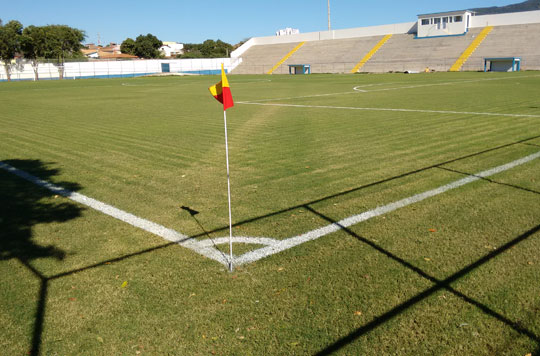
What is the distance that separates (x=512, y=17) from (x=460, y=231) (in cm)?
6632

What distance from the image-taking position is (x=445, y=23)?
204ft

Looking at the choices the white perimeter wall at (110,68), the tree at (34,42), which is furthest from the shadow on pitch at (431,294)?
the tree at (34,42)

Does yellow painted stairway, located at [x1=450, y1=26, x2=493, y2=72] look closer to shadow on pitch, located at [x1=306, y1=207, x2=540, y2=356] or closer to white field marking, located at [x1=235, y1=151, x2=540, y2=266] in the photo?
white field marking, located at [x1=235, y1=151, x2=540, y2=266]

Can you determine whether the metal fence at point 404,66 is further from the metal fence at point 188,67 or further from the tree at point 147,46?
the tree at point 147,46

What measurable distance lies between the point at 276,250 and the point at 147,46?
135m

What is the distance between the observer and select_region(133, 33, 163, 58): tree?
127875 millimetres

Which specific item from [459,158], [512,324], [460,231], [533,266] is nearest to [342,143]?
[459,158]

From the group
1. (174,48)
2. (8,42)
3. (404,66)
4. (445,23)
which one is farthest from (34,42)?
(174,48)

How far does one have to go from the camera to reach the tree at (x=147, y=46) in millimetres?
127875

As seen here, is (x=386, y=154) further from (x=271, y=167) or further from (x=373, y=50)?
(x=373, y=50)

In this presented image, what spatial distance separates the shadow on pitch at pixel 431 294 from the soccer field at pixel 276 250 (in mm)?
14

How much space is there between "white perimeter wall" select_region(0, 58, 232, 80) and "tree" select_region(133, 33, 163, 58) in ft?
158

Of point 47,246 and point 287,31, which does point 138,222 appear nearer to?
point 47,246

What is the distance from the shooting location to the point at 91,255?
4.35 meters
